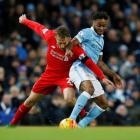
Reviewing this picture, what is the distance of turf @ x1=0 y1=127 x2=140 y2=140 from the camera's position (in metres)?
9.80

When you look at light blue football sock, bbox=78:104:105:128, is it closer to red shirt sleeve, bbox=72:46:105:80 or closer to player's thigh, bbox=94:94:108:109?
player's thigh, bbox=94:94:108:109

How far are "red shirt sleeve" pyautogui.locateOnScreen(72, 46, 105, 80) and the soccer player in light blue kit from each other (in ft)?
0.41

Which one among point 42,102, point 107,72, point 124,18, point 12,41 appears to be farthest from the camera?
point 124,18

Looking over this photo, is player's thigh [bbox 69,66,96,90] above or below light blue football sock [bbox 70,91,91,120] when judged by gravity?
above

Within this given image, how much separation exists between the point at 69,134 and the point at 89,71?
3.00 m

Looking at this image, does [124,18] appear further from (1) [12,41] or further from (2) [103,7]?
(1) [12,41]

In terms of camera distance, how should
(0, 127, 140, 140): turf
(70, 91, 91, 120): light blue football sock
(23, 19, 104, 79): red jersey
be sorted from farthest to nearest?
(23, 19, 104, 79): red jersey, (70, 91, 91, 120): light blue football sock, (0, 127, 140, 140): turf

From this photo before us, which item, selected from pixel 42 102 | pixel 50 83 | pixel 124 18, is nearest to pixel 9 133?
pixel 50 83

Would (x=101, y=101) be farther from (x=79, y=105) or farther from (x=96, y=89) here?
(x=79, y=105)

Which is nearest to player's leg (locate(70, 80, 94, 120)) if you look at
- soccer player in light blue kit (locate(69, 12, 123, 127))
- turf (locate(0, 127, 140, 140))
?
soccer player in light blue kit (locate(69, 12, 123, 127))

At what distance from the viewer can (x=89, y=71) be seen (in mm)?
13047

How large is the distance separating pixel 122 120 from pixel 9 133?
7864 millimetres

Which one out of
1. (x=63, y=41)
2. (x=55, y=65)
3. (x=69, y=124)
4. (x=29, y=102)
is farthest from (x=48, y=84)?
(x=69, y=124)

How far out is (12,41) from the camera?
19578mm
